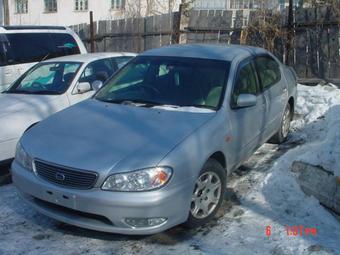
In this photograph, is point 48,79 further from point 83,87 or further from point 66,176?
point 66,176

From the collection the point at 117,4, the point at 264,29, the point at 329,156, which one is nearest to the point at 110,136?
the point at 329,156

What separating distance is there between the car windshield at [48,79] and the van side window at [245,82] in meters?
2.63

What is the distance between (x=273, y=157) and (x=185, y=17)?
7.35m

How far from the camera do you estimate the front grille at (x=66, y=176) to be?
358cm

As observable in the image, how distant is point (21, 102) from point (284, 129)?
3.83 meters

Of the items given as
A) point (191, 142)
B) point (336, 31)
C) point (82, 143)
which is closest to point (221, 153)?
point (191, 142)

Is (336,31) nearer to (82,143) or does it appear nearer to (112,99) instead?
(112,99)

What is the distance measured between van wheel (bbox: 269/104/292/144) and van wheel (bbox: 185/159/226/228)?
8.22 feet

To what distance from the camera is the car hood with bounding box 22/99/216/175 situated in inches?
143

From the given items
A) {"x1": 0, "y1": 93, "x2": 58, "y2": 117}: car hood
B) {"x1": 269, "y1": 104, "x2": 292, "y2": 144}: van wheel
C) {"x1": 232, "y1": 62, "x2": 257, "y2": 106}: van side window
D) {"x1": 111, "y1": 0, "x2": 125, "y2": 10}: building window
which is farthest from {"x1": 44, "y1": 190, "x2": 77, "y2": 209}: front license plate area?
{"x1": 111, "y1": 0, "x2": 125, "y2": 10}: building window

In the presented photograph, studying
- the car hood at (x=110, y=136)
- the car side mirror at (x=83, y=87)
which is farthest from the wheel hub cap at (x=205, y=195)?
the car side mirror at (x=83, y=87)

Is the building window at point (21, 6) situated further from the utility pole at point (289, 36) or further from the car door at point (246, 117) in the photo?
the car door at point (246, 117)

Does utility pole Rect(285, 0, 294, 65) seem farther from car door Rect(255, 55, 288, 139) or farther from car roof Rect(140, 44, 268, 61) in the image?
car roof Rect(140, 44, 268, 61)

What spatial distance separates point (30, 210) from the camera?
453cm
